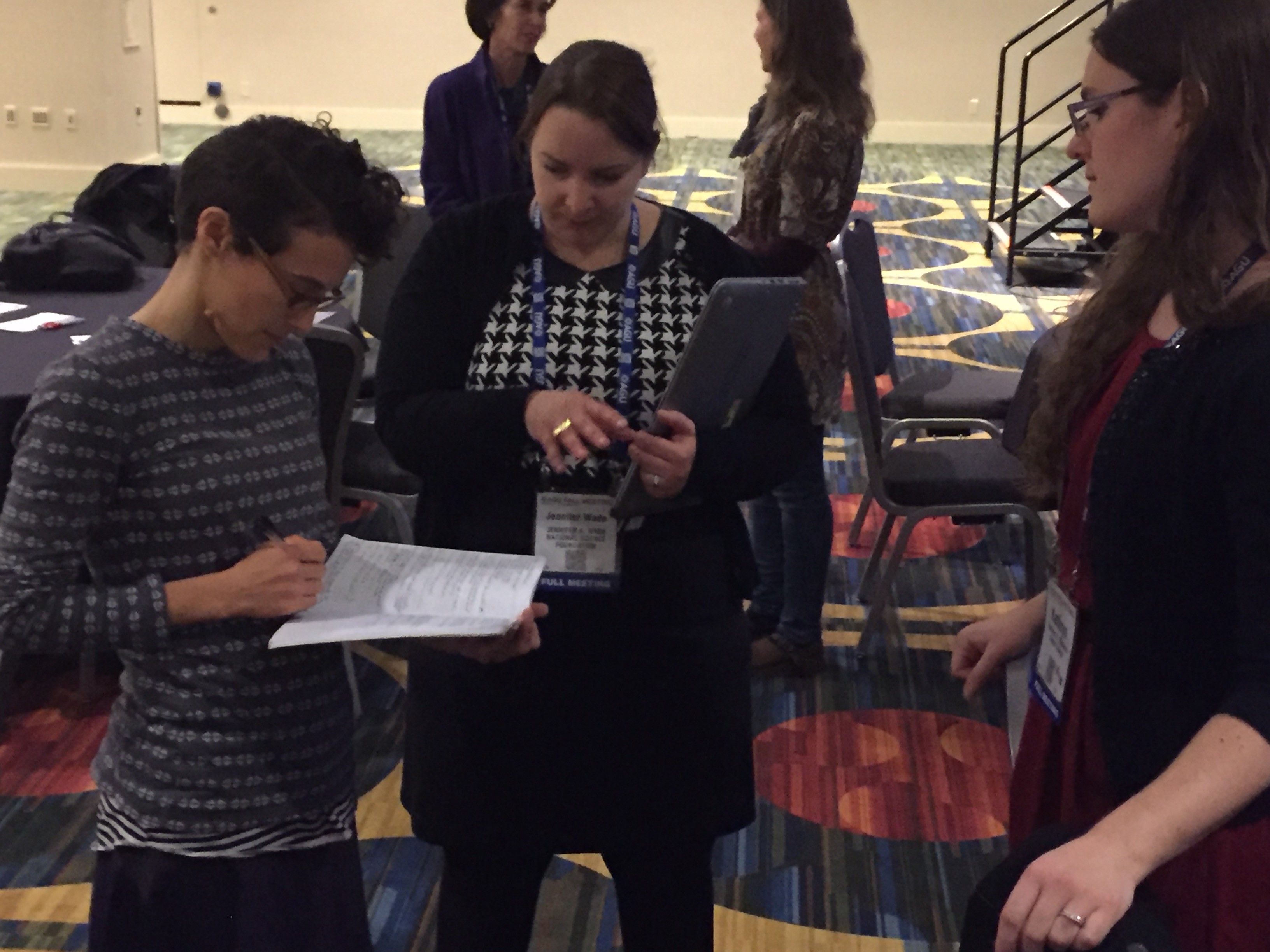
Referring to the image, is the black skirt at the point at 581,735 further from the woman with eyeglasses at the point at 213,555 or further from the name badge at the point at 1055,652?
the name badge at the point at 1055,652

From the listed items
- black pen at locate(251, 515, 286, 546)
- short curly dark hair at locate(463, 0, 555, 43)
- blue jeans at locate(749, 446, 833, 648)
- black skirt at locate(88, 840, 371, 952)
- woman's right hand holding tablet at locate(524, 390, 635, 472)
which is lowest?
blue jeans at locate(749, 446, 833, 648)

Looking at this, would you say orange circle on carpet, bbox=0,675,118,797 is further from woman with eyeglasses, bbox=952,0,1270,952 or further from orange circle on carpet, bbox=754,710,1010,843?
woman with eyeglasses, bbox=952,0,1270,952

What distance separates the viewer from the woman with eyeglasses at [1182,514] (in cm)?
102

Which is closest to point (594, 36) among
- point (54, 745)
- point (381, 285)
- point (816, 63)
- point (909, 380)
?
point (381, 285)

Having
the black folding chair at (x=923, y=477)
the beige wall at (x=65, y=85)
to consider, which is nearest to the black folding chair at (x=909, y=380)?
the black folding chair at (x=923, y=477)

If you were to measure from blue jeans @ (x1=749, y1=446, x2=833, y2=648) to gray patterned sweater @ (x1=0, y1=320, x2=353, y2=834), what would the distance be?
176 centimetres

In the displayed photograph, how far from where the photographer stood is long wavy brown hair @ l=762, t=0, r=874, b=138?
2.89 m

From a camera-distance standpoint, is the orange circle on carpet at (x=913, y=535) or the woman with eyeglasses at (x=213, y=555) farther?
the orange circle on carpet at (x=913, y=535)

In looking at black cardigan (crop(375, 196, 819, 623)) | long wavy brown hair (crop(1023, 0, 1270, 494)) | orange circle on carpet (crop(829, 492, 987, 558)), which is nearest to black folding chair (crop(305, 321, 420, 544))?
black cardigan (crop(375, 196, 819, 623))

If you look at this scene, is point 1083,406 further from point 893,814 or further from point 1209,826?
point 893,814

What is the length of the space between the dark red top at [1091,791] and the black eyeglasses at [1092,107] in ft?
0.70

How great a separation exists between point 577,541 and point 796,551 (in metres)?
1.67

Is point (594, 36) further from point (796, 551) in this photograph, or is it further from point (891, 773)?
point (891, 773)

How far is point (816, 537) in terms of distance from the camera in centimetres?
314
